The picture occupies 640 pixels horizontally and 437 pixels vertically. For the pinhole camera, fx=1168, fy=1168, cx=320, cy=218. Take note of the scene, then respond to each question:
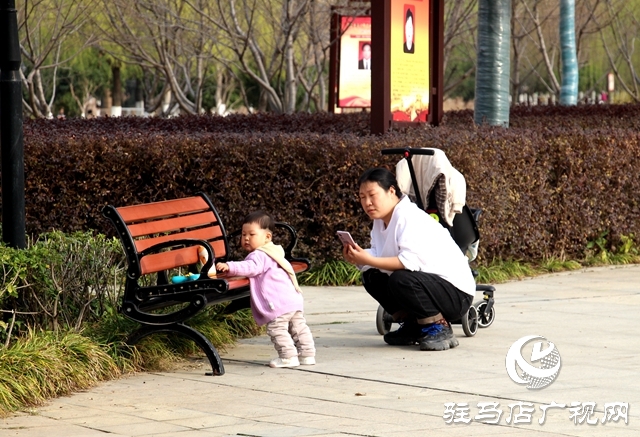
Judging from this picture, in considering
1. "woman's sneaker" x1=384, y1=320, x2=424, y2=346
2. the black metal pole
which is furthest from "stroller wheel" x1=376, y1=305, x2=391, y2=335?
the black metal pole

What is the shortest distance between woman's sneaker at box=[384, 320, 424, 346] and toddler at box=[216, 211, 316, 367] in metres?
0.81

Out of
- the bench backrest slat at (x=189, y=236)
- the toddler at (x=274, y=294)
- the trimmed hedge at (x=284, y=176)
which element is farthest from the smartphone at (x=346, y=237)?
the trimmed hedge at (x=284, y=176)

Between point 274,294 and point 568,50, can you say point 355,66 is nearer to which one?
point 568,50

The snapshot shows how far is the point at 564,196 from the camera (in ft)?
38.9

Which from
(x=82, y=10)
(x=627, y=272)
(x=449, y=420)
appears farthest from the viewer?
(x=82, y=10)

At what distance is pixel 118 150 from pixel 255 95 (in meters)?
41.2

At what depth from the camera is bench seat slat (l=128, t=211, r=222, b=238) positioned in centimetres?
729

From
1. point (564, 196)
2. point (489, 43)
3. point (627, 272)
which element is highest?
point (489, 43)

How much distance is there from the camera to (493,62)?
1388 centimetres

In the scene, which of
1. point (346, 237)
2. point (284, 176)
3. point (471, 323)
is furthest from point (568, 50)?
point (346, 237)

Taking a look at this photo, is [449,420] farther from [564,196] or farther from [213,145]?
[564,196]

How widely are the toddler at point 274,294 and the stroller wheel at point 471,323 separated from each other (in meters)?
1.30

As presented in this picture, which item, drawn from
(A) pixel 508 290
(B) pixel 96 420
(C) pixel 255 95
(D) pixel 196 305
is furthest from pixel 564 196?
(C) pixel 255 95

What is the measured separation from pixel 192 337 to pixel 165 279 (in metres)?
0.77
